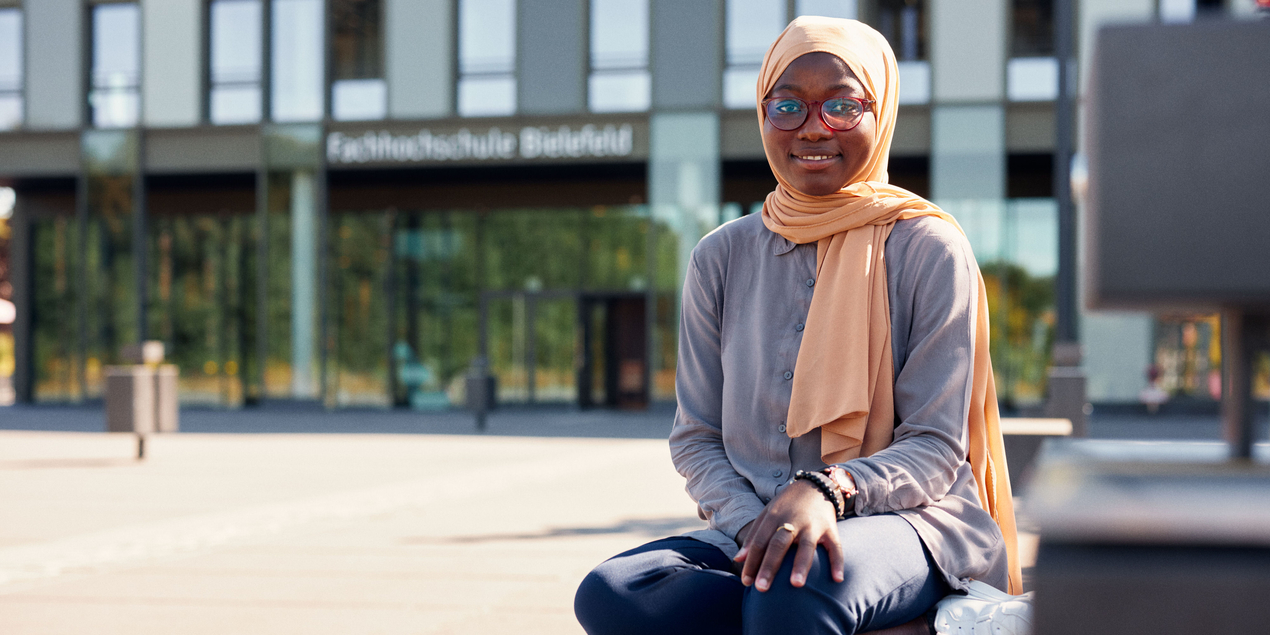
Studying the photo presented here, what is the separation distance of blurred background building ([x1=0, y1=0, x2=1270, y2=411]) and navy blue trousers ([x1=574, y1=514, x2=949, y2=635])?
710 inches

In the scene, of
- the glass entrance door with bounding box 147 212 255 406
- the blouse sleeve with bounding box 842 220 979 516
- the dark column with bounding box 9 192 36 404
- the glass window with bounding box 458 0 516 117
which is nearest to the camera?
the blouse sleeve with bounding box 842 220 979 516

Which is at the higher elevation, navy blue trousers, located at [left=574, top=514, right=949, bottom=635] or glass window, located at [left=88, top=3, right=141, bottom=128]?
glass window, located at [left=88, top=3, right=141, bottom=128]

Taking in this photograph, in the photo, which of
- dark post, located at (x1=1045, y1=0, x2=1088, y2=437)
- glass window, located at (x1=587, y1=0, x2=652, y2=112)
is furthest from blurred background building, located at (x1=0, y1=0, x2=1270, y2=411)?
dark post, located at (x1=1045, y1=0, x2=1088, y2=437)

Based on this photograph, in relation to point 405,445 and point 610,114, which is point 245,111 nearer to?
point 610,114

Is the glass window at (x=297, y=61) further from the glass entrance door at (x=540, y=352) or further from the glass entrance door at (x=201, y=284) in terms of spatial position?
the glass entrance door at (x=540, y=352)

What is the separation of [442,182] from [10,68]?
9.19 metres

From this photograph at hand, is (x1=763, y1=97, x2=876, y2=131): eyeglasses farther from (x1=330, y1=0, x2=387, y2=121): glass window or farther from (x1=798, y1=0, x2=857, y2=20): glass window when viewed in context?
(x1=330, y1=0, x2=387, y2=121): glass window

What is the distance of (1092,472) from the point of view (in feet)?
3.66

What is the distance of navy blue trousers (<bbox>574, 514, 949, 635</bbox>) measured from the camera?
1765mm

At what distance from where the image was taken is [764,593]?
178 cm

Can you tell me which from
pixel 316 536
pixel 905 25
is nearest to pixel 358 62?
pixel 905 25

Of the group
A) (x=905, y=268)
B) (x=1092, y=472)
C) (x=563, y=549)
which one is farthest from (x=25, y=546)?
(x=1092, y=472)

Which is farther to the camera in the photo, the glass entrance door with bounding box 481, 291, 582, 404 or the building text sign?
the glass entrance door with bounding box 481, 291, 582, 404

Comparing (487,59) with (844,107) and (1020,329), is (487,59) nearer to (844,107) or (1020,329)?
(1020,329)
